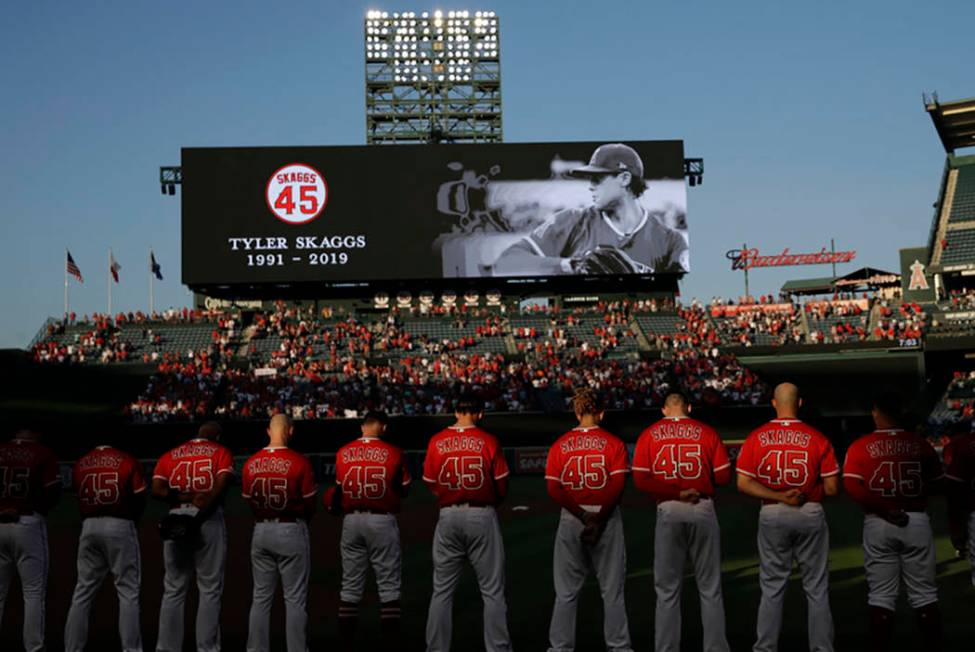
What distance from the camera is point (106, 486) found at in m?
9.39

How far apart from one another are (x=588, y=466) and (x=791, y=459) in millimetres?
1731

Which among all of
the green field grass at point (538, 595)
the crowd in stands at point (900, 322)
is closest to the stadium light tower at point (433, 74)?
the crowd in stands at point (900, 322)

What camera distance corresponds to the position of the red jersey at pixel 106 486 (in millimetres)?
9383

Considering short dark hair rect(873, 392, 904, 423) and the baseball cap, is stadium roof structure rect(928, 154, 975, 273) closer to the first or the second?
the baseball cap

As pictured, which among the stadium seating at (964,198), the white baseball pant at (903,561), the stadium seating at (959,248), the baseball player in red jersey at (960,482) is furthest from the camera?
the stadium seating at (964,198)

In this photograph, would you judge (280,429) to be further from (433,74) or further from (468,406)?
(433,74)

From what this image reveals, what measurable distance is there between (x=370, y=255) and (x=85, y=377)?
47.2 ft

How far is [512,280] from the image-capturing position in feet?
173

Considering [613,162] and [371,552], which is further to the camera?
[613,162]

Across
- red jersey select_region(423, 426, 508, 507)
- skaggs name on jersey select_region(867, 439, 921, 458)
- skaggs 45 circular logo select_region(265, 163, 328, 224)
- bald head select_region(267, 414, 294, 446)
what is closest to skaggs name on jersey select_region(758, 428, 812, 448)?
skaggs name on jersey select_region(867, 439, 921, 458)

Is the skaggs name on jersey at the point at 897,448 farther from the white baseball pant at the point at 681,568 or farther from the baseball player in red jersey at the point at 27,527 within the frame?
the baseball player in red jersey at the point at 27,527

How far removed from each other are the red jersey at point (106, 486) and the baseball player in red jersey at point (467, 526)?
2.81 m

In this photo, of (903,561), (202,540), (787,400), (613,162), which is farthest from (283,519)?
(613,162)

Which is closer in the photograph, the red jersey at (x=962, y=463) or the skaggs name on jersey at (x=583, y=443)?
the skaggs name on jersey at (x=583, y=443)
